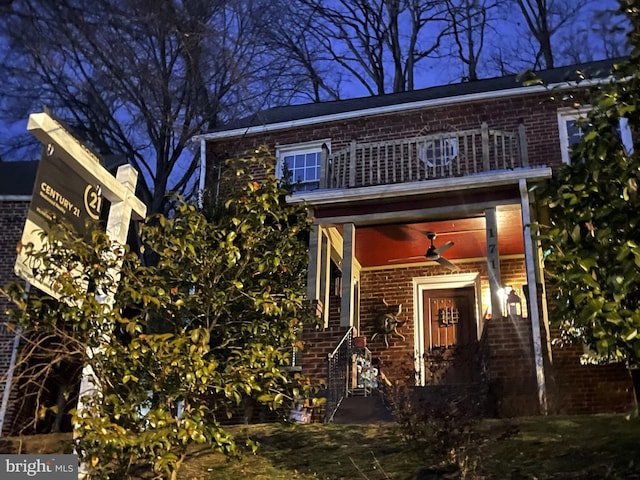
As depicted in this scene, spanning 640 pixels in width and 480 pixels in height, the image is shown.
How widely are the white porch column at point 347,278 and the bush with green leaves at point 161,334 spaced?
328 cm

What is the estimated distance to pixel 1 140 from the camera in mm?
20906

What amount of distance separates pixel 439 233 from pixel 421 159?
127 centimetres

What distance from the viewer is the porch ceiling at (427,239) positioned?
436 inches

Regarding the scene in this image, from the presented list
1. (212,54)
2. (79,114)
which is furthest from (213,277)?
(79,114)

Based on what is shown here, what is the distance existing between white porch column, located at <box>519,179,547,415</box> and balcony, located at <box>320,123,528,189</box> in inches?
27.0

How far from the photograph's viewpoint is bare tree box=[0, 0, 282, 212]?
14250 millimetres

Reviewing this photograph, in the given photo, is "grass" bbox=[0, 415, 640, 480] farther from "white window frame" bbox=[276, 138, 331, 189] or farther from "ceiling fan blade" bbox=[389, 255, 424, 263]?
"white window frame" bbox=[276, 138, 331, 189]

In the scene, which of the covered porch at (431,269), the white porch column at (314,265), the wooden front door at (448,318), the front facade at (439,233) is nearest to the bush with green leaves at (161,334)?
the front facade at (439,233)

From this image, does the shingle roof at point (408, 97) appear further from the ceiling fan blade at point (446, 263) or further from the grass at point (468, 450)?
the grass at point (468, 450)

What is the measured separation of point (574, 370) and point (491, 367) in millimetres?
1737

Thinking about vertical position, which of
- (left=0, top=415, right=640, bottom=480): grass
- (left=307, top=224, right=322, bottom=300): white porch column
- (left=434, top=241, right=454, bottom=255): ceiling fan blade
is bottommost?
(left=0, top=415, right=640, bottom=480): grass

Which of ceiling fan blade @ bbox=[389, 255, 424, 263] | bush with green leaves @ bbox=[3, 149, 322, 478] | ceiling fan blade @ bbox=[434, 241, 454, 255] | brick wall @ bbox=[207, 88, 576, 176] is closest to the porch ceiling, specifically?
ceiling fan blade @ bbox=[389, 255, 424, 263]

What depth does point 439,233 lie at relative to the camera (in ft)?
37.9

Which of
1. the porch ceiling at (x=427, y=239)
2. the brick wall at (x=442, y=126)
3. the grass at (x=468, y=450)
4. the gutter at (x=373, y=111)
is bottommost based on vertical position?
the grass at (x=468, y=450)
